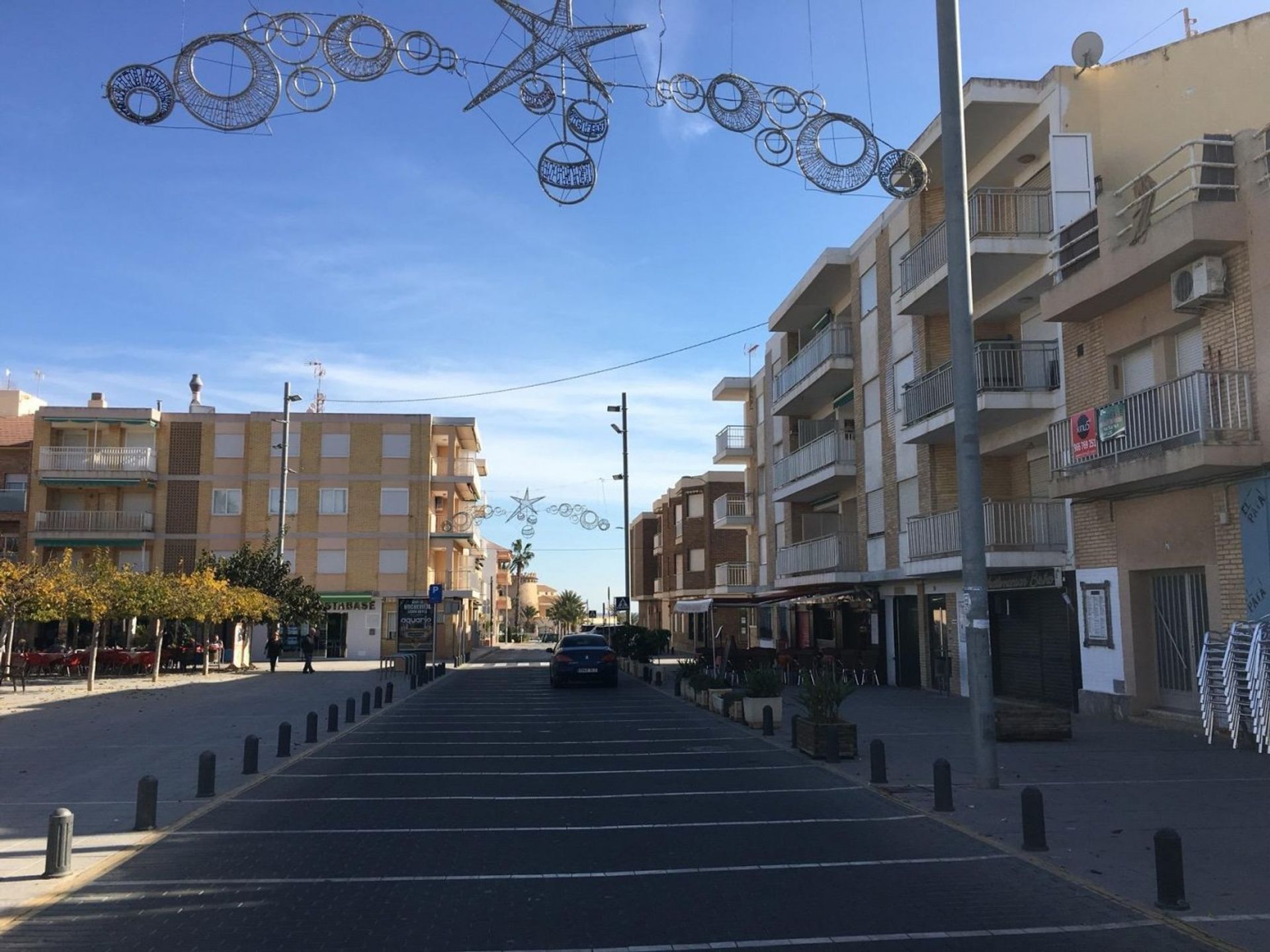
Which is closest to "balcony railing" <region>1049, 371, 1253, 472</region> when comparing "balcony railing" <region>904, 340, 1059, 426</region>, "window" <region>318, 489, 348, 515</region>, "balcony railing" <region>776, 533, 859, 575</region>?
"balcony railing" <region>904, 340, 1059, 426</region>

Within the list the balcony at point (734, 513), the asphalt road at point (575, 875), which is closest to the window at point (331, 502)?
the balcony at point (734, 513)

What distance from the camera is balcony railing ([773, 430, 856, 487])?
3098cm

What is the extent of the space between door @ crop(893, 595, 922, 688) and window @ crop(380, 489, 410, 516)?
32.2 metres

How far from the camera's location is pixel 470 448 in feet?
214

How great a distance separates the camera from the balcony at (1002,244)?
2077 cm

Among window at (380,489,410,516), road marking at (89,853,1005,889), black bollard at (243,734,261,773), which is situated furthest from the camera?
window at (380,489,410,516)

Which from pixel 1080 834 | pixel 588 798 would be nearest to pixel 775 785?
pixel 588 798

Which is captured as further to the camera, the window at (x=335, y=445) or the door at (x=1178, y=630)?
the window at (x=335, y=445)

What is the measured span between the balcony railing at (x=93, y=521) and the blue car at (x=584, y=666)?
31.2m

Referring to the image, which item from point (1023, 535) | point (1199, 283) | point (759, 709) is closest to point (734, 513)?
point (1023, 535)

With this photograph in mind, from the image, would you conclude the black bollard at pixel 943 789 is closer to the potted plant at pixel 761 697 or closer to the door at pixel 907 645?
the potted plant at pixel 761 697

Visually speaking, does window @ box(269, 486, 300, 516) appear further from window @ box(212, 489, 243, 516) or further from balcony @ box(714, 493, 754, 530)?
balcony @ box(714, 493, 754, 530)

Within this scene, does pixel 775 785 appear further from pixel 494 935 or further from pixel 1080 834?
pixel 494 935

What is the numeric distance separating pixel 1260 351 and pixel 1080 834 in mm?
8378
